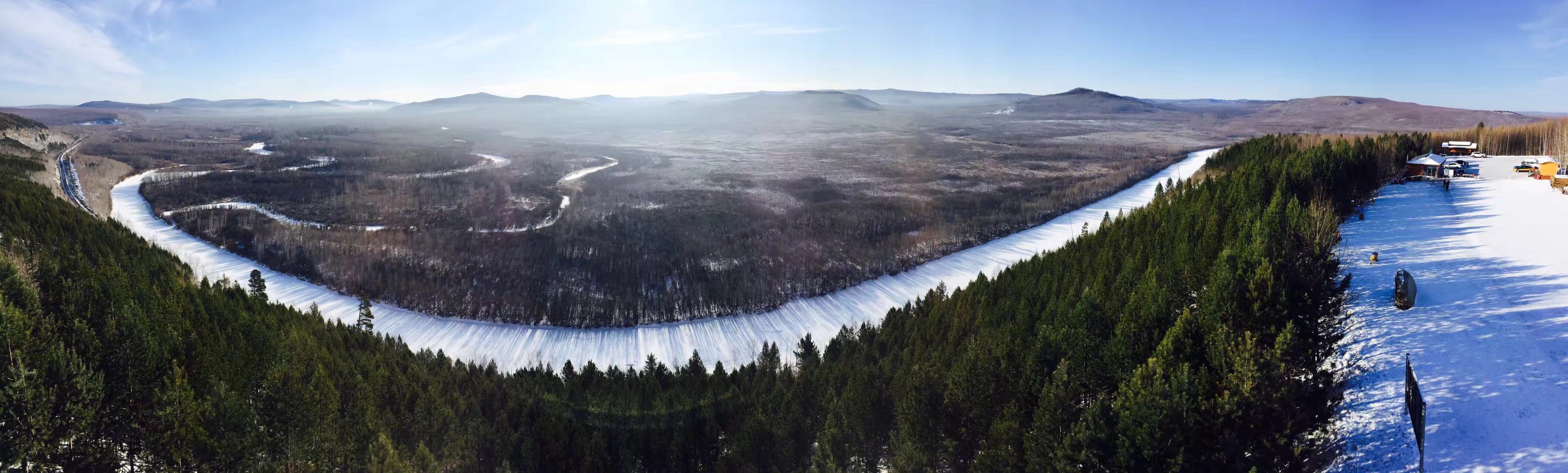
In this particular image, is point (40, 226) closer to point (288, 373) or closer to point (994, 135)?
point (288, 373)

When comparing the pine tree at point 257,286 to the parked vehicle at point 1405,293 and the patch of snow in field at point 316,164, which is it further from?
the patch of snow in field at point 316,164

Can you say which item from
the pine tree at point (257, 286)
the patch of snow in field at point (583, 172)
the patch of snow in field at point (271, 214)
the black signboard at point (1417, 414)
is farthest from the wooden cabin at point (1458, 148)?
the patch of snow in field at point (583, 172)

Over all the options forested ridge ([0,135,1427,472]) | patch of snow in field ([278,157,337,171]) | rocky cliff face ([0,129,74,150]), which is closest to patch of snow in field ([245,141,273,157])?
patch of snow in field ([278,157,337,171])

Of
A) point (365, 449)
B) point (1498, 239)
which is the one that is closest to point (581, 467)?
point (365, 449)

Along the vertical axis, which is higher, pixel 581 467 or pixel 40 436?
pixel 40 436

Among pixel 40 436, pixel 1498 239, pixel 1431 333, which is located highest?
pixel 1498 239

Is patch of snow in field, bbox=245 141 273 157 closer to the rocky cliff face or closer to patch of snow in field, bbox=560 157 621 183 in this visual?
the rocky cliff face
